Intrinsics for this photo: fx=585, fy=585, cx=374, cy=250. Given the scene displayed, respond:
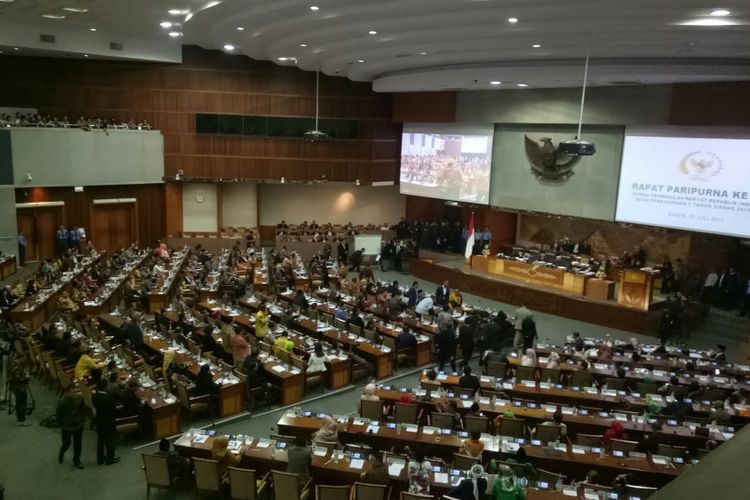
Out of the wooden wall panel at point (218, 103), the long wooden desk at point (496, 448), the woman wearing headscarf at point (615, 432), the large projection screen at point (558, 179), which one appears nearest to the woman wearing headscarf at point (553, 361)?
the woman wearing headscarf at point (615, 432)

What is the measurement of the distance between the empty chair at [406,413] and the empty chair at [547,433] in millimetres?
1958

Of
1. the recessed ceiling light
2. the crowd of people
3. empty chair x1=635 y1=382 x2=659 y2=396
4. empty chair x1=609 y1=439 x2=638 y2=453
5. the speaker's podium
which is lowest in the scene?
empty chair x1=635 y1=382 x2=659 y2=396

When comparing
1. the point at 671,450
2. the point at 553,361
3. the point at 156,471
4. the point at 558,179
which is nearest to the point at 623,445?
the point at 671,450

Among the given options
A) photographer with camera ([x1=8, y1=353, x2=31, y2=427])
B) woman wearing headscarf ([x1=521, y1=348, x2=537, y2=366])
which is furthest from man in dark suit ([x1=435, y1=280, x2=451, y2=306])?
photographer with camera ([x1=8, y1=353, x2=31, y2=427])

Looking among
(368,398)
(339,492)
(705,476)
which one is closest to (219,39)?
(368,398)

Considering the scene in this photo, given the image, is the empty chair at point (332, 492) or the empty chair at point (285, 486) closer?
the empty chair at point (332, 492)

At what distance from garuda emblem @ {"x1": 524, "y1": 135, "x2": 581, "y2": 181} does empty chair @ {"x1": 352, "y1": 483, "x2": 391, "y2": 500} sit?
16.0 meters

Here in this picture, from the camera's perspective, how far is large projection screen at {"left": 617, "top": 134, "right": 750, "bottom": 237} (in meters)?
16.3

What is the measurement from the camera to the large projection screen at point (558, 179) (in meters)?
19.7

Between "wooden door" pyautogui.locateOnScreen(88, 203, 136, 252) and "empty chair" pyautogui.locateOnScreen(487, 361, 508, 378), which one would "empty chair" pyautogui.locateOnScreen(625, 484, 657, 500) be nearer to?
"empty chair" pyautogui.locateOnScreen(487, 361, 508, 378)

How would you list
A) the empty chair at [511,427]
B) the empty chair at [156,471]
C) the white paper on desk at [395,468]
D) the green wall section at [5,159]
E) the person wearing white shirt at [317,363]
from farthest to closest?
the green wall section at [5,159], the person wearing white shirt at [317,363], the empty chair at [511,427], the empty chair at [156,471], the white paper on desk at [395,468]

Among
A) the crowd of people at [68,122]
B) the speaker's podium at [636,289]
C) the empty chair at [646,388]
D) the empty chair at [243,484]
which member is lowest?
the empty chair at [243,484]

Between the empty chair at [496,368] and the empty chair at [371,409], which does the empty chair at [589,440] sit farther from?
the empty chair at [496,368]

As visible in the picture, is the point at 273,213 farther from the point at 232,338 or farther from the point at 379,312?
the point at 232,338
